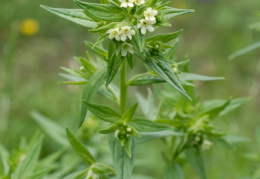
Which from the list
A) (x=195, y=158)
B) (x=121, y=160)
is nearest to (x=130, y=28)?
(x=121, y=160)

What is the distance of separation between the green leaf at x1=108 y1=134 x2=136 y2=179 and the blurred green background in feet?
4.91

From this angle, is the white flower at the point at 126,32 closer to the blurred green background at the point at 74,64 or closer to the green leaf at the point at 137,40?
the green leaf at the point at 137,40

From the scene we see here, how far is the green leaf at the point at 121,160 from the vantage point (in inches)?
78.4

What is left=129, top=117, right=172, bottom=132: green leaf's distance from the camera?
2100mm

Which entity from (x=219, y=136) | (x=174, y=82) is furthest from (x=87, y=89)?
(x=219, y=136)

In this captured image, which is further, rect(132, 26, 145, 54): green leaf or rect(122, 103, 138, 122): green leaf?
rect(122, 103, 138, 122): green leaf

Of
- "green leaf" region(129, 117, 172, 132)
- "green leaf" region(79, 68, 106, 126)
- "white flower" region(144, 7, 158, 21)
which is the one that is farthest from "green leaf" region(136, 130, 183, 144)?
"white flower" region(144, 7, 158, 21)

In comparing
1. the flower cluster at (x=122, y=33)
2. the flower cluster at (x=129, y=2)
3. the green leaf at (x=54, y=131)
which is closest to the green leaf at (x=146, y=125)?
the flower cluster at (x=122, y=33)

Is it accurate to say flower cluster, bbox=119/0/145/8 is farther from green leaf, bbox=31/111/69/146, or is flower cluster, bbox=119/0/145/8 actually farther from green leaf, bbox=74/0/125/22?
green leaf, bbox=31/111/69/146

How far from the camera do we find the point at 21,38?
6.09 m

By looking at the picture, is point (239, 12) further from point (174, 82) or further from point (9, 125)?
point (174, 82)

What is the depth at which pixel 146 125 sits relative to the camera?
2.14 metres

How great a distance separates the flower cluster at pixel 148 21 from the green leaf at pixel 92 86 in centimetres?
36

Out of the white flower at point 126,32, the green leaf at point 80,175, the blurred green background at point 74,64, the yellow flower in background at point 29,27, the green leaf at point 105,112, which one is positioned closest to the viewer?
the white flower at point 126,32
